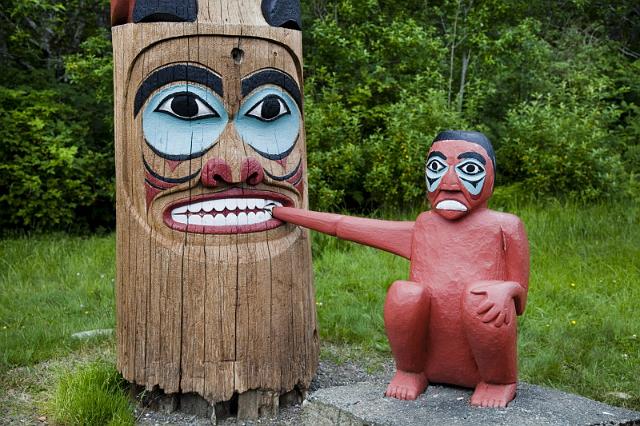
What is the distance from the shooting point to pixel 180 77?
170 inches

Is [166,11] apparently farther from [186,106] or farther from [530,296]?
[530,296]

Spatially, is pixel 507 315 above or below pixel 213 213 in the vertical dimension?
below

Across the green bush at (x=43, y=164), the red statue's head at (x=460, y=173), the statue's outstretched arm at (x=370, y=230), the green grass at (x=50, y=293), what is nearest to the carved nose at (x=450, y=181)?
the red statue's head at (x=460, y=173)

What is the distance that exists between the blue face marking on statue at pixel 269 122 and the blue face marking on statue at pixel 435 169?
946mm

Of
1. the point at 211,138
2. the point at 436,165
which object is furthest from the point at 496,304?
the point at 211,138

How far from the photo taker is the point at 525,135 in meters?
9.70

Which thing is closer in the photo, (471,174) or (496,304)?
(496,304)

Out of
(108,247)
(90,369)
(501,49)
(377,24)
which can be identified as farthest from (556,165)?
(90,369)

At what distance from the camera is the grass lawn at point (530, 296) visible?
17.9 feet

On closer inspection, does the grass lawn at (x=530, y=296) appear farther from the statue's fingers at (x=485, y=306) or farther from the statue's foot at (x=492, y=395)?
the statue's fingers at (x=485, y=306)

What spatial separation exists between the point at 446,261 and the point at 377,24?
7.72m

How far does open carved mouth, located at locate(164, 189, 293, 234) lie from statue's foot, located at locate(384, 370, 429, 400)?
1091 mm

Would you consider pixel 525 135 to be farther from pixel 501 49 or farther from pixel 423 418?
pixel 423 418

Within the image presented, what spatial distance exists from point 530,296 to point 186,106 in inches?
139
